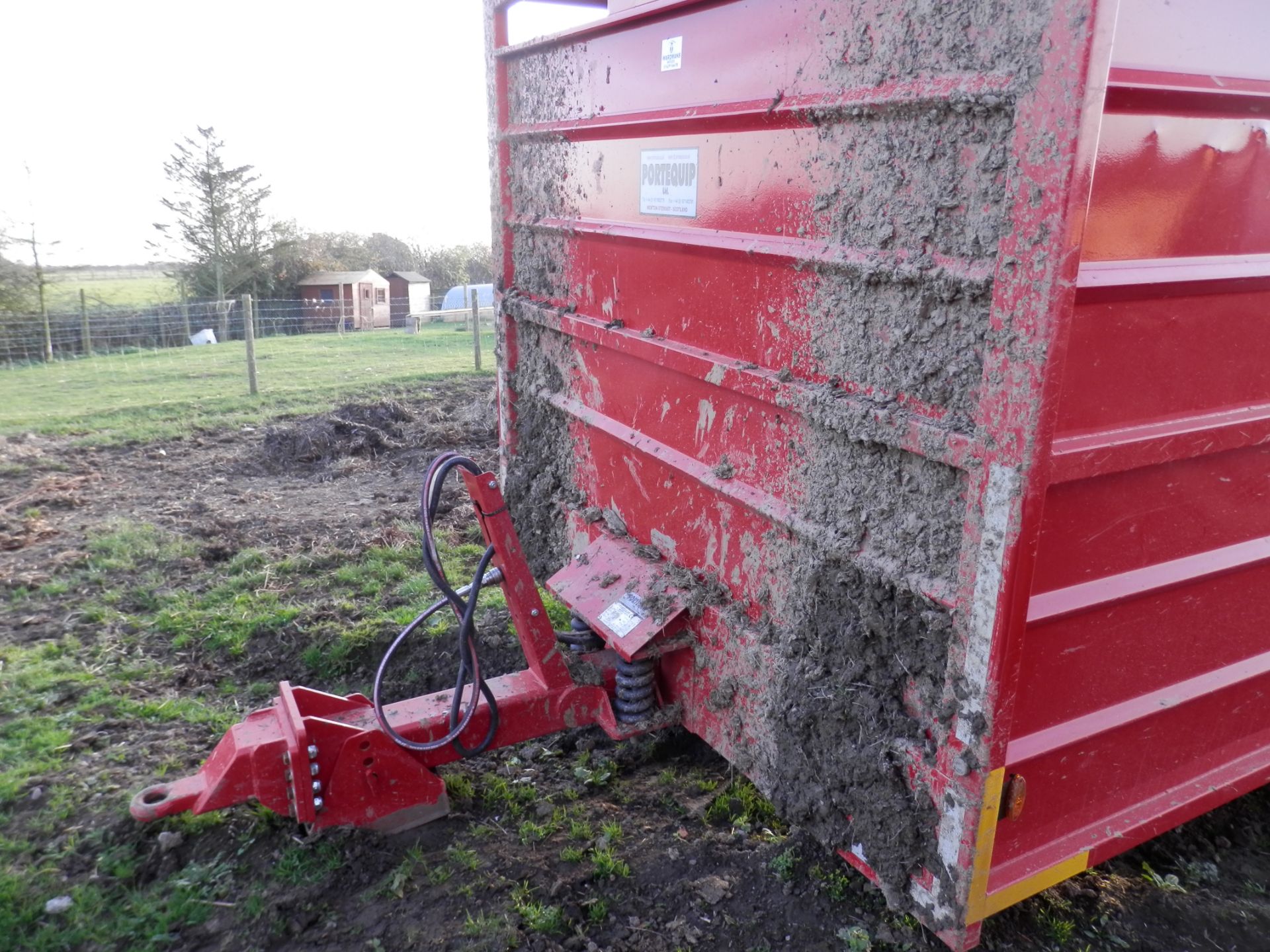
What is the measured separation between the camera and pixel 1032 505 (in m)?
1.92

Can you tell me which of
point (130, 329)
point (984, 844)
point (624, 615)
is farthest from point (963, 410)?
point (130, 329)

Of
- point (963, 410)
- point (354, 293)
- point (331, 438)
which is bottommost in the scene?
point (331, 438)

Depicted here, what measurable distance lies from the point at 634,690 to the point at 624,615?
0.28 metres

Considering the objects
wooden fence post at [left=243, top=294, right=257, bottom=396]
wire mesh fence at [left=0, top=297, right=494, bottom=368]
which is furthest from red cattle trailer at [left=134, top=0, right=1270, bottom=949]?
wire mesh fence at [left=0, top=297, right=494, bottom=368]

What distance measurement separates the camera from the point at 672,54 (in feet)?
9.61

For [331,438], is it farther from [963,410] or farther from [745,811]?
[963,410]

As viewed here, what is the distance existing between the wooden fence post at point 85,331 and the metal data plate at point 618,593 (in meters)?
17.6

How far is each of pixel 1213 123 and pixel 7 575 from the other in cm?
611

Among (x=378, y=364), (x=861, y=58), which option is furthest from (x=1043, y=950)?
(x=378, y=364)

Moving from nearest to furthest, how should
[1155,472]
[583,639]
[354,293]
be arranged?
[1155,472], [583,639], [354,293]

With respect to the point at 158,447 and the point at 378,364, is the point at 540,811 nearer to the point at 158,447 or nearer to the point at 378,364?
the point at 158,447

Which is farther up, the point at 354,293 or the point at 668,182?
the point at 668,182

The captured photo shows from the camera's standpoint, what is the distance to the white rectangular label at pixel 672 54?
288 cm

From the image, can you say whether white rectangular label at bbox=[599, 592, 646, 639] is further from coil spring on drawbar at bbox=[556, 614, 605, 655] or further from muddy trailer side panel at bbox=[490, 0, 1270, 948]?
coil spring on drawbar at bbox=[556, 614, 605, 655]
